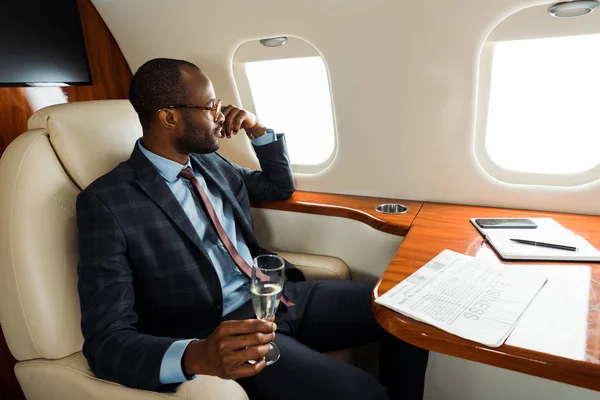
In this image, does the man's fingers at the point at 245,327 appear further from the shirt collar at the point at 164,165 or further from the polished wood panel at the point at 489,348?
the shirt collar at the point at 164,165

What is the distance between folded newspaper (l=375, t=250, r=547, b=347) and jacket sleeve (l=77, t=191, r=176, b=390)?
609mm

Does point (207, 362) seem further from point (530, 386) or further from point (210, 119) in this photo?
point (530, 386)

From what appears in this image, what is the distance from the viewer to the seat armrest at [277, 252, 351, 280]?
5.95 feet

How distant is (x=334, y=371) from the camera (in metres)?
1.21

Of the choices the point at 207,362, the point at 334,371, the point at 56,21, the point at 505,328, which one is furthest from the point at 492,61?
the point at 56,21

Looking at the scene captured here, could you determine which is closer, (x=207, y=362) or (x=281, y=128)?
(x=207, y=362)

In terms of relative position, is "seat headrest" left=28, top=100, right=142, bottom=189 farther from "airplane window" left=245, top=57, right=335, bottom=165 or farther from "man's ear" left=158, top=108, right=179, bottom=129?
"airplane window" left=245, top=57, right=335, bottom=165

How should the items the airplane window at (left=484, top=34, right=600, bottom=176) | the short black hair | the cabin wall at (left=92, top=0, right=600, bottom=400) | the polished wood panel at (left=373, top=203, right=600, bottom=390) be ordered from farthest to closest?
the airplane window at (left=484, top=34, right=600, bottom=176) → the cabin wall at (left=92, top=0, right=600, bottom=400) → the short black hair → the polished wood panel at (left=373, top=203, right=600, bottom=390)

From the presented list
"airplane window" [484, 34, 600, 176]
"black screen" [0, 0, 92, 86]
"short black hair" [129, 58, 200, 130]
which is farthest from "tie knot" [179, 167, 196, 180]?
"airplane window" [484, 34, 600, 176]

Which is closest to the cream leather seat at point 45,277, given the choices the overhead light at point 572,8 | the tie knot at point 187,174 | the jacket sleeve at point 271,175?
the tie knot at point 187,174

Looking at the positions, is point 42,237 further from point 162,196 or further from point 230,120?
point 230,120

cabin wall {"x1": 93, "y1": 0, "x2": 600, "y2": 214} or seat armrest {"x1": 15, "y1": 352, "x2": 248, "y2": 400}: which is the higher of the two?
cabin wall {"x1": 93, "y1": 0, "x2": 600, "y2": 214}

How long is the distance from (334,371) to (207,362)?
1.39 ft

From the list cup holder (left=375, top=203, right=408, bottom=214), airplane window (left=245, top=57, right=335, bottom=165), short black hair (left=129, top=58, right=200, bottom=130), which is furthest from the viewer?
airplane window (left=245, top=57, right=335, bottom=165)
